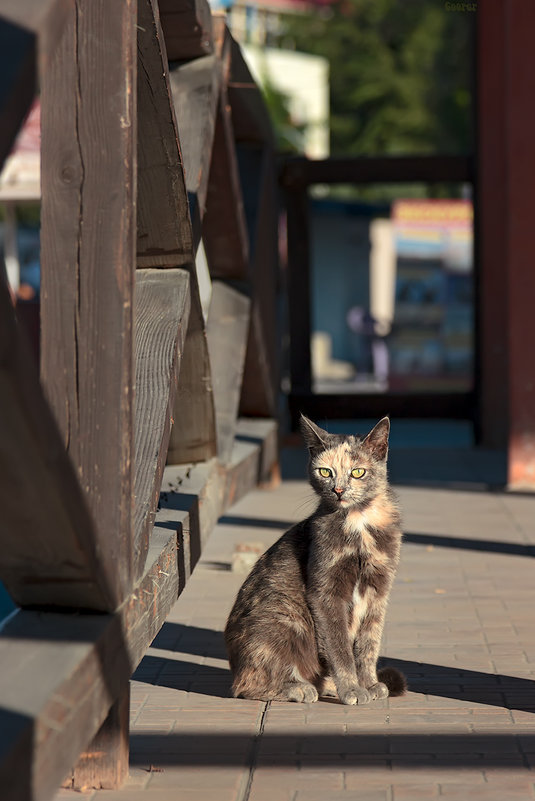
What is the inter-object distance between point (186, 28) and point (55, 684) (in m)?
3.60

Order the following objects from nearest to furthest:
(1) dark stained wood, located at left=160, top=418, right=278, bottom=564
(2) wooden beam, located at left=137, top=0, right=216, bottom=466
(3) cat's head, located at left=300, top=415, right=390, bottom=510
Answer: (2) wooden beam, located at left=137, top=0, right=216, bottom=466, (3) cat's head, located at left=300, top=415, right=390, bottom=510, (1) dark stained wood, located at left=160, top=418, right=278, bottom=564

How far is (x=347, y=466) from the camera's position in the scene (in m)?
4.53

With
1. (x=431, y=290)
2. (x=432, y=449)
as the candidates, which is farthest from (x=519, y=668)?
(x=431, y=290)

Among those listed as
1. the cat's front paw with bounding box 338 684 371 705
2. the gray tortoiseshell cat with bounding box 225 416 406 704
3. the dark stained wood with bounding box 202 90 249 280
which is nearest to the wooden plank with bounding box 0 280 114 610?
the gray tortoiseshell cat with bounding box 225 416 406 704

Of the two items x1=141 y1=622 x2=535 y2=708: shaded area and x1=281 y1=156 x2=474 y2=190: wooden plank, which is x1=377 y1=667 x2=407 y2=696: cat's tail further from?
x1=281 y1=156 x2=474 y2=190: wooden plank

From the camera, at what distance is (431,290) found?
28.1m

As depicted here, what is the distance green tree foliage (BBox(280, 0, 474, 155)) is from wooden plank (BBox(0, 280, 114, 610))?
46.8m

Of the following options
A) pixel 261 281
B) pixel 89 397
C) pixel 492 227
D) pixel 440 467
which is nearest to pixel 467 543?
pixel 261 281

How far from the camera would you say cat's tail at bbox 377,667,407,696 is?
436 centimetres

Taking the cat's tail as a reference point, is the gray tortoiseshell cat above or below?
above

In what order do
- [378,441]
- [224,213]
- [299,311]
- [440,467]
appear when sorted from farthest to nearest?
1. [299,311]
2. [440,467]
3. [224,213]
4. [378,441]

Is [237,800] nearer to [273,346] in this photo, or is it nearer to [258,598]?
[258,598]

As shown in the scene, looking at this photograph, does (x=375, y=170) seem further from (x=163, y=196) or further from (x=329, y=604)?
(x=329, y=604)

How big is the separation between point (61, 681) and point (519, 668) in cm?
257
